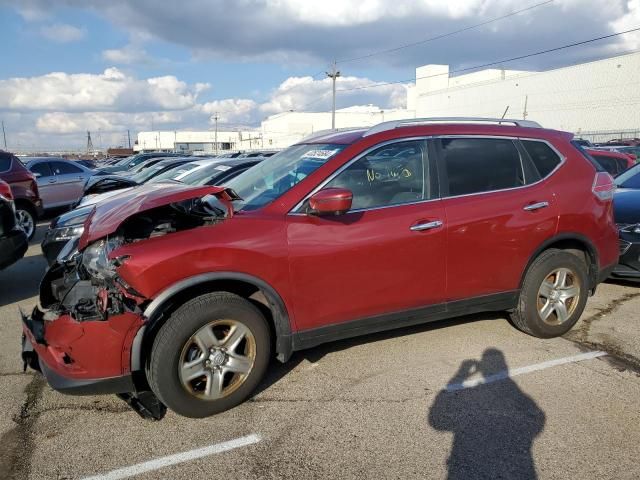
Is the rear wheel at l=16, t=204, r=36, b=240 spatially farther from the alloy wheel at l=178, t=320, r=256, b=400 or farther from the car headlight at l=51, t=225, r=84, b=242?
the alloy wheel at l=178, t=320, r=256, b=400

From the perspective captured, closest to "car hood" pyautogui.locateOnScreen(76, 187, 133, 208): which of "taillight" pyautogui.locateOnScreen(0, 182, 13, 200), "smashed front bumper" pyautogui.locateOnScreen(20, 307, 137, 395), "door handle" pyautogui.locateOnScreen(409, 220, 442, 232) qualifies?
"taillight" pyautogui.locateOnScreen(0, 182, 13, 200)

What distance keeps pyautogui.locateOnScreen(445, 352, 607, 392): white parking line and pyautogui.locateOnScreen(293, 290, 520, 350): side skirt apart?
0.53 meters

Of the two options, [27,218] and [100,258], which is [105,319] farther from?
[27,218]

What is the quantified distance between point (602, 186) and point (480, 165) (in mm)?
1341

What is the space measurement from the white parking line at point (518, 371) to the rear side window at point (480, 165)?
1.42 meters

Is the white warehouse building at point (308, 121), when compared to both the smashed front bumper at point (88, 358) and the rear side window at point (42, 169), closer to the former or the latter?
the rear side window at point (42, 169)

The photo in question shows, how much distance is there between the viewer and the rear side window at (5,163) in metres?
9.97

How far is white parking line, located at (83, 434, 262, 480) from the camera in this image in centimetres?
278

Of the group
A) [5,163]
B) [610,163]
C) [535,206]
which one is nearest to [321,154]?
[535,206]

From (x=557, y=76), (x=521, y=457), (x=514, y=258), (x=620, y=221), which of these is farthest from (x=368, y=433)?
(x=557, y=76)

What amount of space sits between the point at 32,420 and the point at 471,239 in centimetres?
332

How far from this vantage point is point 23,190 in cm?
1004

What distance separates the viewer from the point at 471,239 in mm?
4000

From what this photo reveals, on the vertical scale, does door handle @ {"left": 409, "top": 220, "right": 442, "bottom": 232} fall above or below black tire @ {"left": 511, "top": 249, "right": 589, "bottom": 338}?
above
